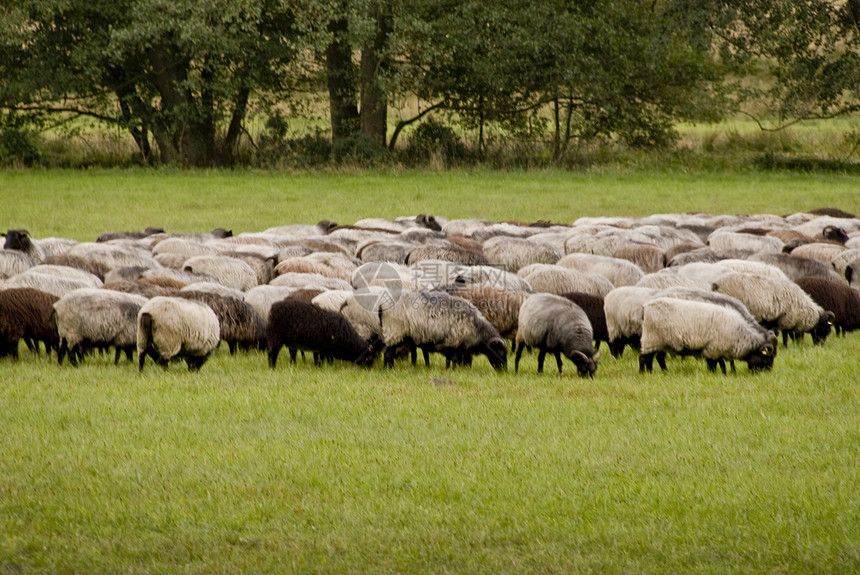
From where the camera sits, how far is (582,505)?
521 centimetres

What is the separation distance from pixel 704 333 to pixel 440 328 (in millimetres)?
2220

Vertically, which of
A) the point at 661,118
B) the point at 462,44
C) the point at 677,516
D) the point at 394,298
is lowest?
the point at 677,516

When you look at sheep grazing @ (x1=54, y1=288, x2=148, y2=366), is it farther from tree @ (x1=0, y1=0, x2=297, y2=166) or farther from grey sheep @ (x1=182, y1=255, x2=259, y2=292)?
tree @ (x1=0, y1=0, x2=297, y2=166)

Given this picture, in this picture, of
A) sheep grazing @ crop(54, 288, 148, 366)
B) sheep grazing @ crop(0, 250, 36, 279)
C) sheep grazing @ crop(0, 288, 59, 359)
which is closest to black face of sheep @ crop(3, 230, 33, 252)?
sheep grazing @ crop(0, 250, 36, 279)

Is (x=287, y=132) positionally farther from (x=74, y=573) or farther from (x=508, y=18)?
(x=74, y=573)

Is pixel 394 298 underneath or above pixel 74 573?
above

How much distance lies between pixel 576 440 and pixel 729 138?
27.2m

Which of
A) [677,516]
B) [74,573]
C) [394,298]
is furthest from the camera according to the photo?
[394,298]

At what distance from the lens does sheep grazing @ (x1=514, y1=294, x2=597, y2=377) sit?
322 inches

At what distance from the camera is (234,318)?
8.88 metres

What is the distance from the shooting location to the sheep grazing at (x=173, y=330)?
7.96 m

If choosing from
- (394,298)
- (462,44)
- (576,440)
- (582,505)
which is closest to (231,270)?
(394,298)

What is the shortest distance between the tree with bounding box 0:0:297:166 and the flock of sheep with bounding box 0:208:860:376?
1417 centimetres

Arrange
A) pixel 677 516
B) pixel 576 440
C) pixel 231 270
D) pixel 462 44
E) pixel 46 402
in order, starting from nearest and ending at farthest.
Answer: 1. pixel 677 516
2. pixel 576 440
3. pixel 46 402
4. pixel 231 270
5. pixel 462 44
